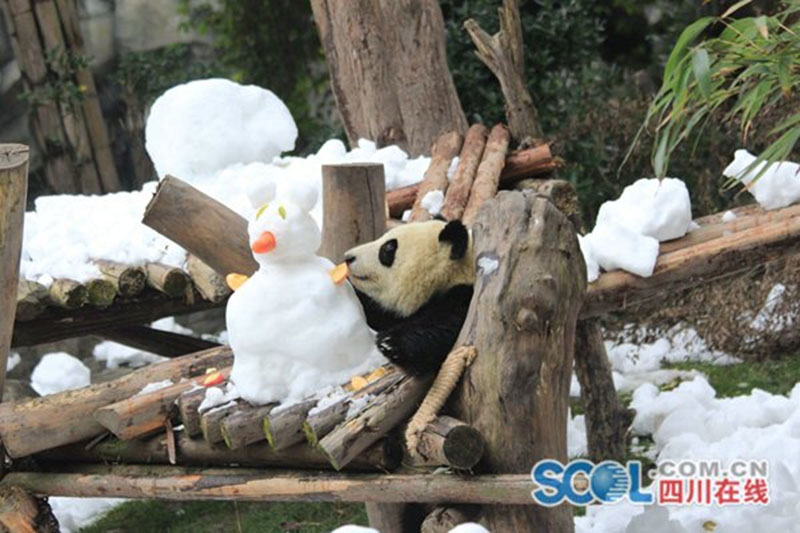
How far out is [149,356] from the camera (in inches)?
318

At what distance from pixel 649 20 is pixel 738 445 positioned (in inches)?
217

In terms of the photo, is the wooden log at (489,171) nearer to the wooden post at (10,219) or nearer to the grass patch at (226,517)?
the grass patch at (226,517)

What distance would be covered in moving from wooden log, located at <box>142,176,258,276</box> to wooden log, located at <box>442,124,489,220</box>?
954 mm

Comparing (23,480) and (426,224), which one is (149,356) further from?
(426,224)

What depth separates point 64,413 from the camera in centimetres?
372

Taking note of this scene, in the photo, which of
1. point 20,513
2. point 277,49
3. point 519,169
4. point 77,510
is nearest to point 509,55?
point 519,169

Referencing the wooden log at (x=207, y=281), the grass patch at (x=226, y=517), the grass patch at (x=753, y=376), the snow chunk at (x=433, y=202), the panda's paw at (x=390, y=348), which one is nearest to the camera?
the panda's paw at (x=390, y=348)

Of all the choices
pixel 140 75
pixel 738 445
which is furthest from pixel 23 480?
pixel 140 75

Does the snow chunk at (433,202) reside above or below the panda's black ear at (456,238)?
below

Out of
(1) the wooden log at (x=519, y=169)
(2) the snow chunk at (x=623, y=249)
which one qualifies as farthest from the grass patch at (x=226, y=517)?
(2) the snow chunk at (x=623, y=249)

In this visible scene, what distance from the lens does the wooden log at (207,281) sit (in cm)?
446

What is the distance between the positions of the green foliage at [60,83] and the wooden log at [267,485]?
516cm

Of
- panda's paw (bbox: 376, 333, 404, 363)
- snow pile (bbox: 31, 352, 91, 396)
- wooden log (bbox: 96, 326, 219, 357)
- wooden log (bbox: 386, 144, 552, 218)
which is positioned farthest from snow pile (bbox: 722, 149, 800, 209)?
snow pile (bbox: 31, 352, 91, 396)

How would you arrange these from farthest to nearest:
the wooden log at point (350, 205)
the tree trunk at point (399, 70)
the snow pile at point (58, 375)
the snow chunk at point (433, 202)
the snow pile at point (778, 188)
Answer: the snow pile at point (58, 375), the tree trunk at point (399, 70), the snow chunk at point (433, 202), the snow pile at point (778, 188), the wooden log at point (350, 205)
